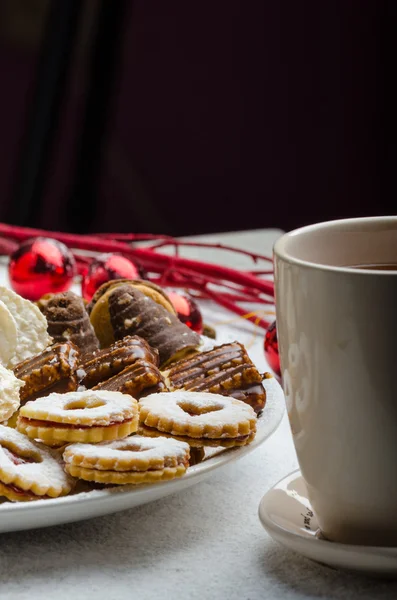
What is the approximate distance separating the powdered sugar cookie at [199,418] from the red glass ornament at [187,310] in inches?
15.5

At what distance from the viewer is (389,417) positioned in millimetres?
567

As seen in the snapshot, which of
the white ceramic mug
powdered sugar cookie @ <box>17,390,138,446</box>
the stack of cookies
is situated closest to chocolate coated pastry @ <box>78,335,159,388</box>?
the stack of cookies

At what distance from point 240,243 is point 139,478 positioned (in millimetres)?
1159

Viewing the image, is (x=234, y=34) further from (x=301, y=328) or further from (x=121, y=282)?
(x=301, y=328)

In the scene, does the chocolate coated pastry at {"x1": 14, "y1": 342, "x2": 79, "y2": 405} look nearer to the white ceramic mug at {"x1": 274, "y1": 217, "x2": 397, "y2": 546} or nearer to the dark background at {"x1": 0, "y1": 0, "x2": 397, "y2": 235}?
the white ceramic mug at {"x1": 274, "y1": 217, "x2": 397, "y2": 546}

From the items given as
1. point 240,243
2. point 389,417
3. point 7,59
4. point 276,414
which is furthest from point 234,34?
point 389,417

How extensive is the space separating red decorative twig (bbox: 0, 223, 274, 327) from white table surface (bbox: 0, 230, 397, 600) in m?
0.56

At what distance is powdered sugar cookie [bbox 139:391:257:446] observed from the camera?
679 millimetres

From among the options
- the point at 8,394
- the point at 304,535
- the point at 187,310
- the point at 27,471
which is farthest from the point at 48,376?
the point at 187,310

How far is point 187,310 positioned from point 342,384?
1.90 ft

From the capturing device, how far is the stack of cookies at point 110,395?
638 millimetres

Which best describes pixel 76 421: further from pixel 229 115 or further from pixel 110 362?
pixel 229 115

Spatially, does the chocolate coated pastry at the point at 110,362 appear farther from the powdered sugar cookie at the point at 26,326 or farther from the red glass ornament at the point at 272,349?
the red glass ornament at the point at 272,349

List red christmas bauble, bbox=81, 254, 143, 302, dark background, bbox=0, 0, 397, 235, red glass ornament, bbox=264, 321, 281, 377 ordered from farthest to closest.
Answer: dark background, bbox=0, 0, 397, 235 → red christmas bauble, bbox=81, 254, 143, 302 → red glass ornament, bbox=264, 321, 281, 377
